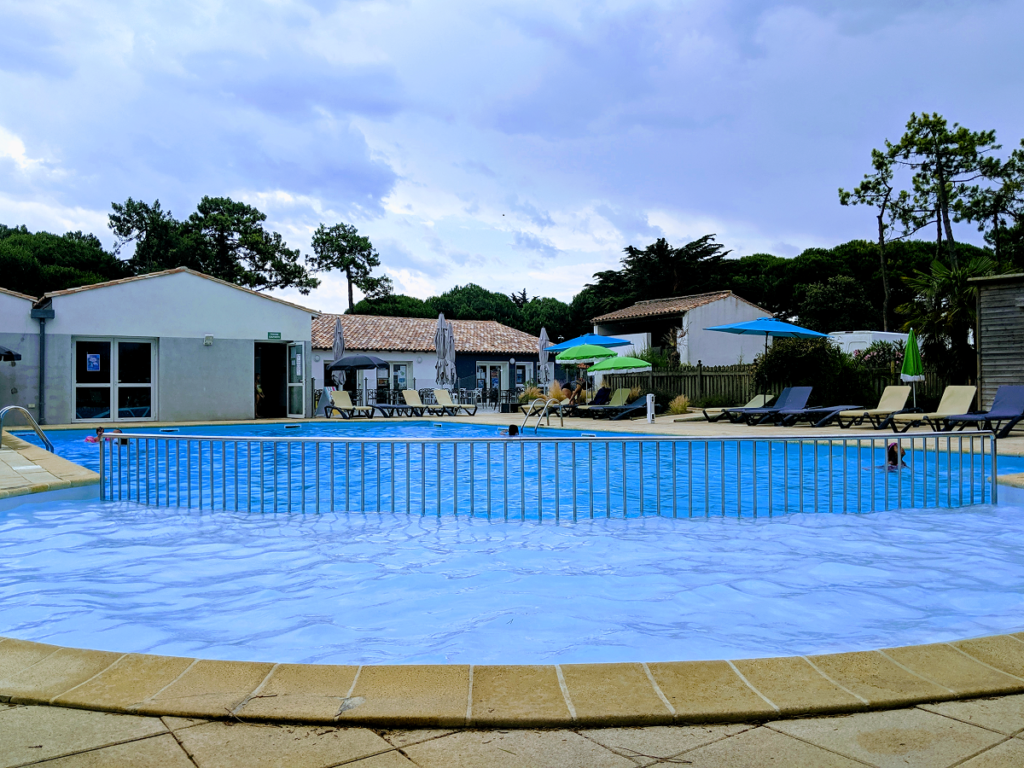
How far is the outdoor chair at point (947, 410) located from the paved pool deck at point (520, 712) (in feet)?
39.6

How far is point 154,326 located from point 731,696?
66.4ft

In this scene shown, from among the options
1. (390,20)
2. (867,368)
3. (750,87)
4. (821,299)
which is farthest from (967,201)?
(390,20)

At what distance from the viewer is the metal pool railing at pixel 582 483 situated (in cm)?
646

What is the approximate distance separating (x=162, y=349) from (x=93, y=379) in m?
1.82

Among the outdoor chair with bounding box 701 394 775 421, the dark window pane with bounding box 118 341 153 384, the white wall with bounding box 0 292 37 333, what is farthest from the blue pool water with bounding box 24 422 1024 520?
the white wall with bounding box 0 292 37 333

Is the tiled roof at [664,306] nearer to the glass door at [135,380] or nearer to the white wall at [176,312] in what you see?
the white wall at [176,312]

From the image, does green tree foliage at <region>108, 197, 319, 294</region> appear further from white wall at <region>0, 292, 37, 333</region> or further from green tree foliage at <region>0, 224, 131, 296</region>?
white wall at <region>0, 292, 37, 333</region>

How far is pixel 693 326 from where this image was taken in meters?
32.3

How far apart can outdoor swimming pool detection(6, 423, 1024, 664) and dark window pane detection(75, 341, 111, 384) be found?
13422mm

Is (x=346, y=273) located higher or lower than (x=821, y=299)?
higher

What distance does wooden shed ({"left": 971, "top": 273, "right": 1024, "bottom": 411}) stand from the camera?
1535cm

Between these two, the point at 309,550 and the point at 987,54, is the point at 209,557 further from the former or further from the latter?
the point at 987,54

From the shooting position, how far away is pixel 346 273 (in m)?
50.6

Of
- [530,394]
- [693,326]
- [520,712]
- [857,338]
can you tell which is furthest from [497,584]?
[693,326]
